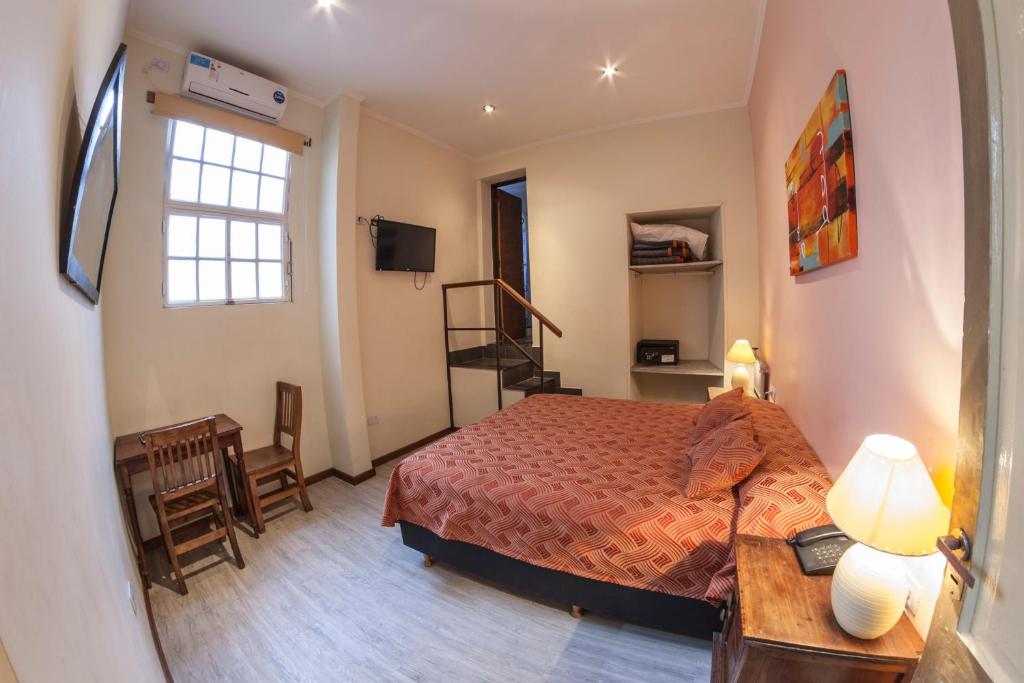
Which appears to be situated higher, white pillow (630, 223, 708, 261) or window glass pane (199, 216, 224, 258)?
white pillow (630, 223, 708, 261)

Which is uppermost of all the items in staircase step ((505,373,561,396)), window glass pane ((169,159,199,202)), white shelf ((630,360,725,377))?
window glass pane ((169,159,199,202))

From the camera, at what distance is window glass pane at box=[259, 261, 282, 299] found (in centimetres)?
297

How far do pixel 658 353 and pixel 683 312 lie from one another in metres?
0.60

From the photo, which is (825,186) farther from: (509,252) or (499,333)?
(509,252)

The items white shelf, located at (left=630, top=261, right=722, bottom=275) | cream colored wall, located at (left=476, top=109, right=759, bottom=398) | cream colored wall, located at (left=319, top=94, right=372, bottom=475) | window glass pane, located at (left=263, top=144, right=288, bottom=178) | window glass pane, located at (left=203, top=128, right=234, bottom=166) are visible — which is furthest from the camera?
white shelf, located at (left=630, top=261, right=722, bottom=275)

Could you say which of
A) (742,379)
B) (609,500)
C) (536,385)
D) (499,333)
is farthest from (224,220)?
(742,379)

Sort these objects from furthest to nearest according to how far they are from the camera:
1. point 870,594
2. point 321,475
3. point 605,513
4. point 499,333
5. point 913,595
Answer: point 499,333, point 321,475, point 605,513, point 913,595, point 870,594

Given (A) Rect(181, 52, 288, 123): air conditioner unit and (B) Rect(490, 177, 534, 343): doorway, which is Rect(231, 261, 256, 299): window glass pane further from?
(B) Rect(490, 177, 534, 343): doorway

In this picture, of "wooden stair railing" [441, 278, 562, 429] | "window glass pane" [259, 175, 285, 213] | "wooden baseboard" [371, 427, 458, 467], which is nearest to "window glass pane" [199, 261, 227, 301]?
"window glass pane" [259, 175, 285, 213]

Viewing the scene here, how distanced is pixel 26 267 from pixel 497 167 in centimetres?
435

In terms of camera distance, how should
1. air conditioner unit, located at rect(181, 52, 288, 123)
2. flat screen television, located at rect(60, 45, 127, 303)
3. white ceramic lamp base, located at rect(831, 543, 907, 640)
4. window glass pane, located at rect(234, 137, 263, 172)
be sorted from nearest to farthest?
1. white ceramic lamp base, located at rect(831, 543, 907, 640)
2. flat screen television, located at rect(60, 45, 127, 303)
3. air conditioner unit, located at rect(181, 52, 288, 123)
4. window glass pane, located at rect(234, 137, 263, 172)

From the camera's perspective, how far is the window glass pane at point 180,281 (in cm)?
252

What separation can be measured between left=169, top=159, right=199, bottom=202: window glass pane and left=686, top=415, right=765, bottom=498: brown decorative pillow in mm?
3482

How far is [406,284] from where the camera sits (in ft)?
12.8
